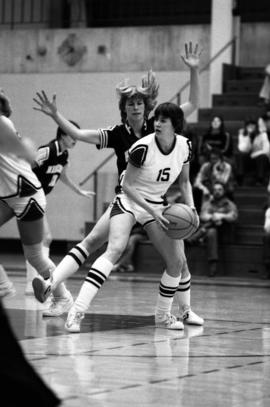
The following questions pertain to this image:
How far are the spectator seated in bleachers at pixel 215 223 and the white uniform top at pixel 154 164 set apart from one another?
8159 mm

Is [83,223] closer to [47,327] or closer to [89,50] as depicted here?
[89,50]

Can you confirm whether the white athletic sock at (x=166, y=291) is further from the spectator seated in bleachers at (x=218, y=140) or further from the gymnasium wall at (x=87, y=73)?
the gymnasium wall at (x=87, y=73)

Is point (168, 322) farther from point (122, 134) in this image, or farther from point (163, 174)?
point (122, 134)

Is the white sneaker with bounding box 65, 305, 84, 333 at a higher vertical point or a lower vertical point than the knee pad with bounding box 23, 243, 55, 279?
lower

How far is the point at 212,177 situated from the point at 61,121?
29.9 feet

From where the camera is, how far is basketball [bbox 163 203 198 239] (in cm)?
923

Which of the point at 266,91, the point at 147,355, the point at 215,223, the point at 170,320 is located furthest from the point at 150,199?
the point at 266,91

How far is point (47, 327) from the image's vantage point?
374 inches

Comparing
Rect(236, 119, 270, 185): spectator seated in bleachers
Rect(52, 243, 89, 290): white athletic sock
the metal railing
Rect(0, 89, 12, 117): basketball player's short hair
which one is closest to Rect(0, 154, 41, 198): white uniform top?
Rect(0, 89, 12, 117): basketball player's short hair

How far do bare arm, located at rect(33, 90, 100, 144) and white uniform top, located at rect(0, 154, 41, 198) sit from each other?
3.88ft

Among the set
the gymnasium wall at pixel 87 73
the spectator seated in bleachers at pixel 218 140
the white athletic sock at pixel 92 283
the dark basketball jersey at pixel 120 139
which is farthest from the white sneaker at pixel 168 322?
the gymnasium wall at pixel 87 73

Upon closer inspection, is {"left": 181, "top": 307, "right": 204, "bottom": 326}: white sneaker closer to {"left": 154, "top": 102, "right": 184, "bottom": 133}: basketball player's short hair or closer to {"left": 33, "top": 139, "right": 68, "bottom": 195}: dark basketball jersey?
{"left": 154, "top": 102, "right": 184, "bottom": 133}: basketball player's short hair

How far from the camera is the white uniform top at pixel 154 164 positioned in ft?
30.4

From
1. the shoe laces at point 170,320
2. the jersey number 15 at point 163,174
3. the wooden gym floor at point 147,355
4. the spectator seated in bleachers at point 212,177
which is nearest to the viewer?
the wooden gym floor at point 147,355
